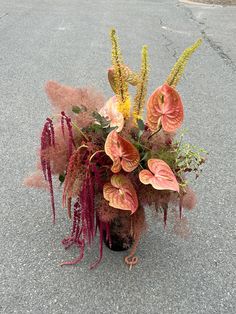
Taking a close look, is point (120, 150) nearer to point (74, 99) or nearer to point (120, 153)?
point (120, 153)

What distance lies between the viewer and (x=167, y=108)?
1530mm

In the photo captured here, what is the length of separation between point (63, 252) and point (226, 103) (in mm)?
2536

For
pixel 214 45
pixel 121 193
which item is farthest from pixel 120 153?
pixel 214 45

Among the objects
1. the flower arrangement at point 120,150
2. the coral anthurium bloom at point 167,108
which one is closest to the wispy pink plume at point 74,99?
the flower arrangement at point 120,150

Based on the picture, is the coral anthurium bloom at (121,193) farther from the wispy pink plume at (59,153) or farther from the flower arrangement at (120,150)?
the wispy pink plume at (59,153)

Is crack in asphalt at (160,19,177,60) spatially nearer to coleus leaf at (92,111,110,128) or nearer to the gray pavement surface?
the gray pavement surface

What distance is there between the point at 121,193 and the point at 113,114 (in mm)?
338

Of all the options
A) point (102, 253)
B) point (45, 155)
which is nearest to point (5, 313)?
point (102, 253)

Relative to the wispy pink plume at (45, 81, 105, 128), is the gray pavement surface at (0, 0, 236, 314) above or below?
below

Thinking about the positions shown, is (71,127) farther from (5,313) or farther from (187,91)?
(187,91)

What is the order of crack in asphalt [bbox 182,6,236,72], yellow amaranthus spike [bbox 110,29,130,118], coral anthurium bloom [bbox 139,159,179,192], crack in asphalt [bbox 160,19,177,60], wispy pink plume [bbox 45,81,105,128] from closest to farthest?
coral anthurium bloom [bbox 139,159,179,192] < yellow amaranthus spike [bbox 110,29,130,118] < wispy pink plume [bbox 45,81,105,128] < crack in asphalt [bbox 182,6,236,72] < crack in asphalt [bbox 160,19,177,60]

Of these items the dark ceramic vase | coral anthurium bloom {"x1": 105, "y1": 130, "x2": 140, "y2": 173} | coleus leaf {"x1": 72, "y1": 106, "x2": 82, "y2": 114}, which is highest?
coleus leaf {"x1": 72, "y1": 106, "x2": 82, "y2": 114}

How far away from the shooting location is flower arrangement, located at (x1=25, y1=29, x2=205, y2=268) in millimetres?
1493

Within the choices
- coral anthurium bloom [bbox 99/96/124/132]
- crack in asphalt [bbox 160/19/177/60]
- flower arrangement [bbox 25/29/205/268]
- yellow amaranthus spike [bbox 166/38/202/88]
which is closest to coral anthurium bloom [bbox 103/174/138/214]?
flower arrangement [bbox 25/29/205/268]
